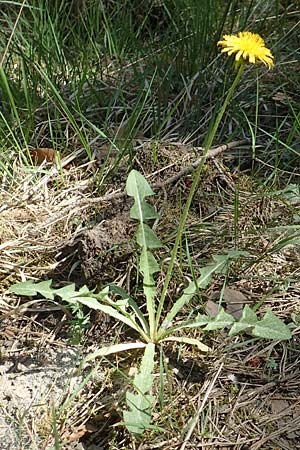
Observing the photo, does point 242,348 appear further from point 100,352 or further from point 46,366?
point 46,366

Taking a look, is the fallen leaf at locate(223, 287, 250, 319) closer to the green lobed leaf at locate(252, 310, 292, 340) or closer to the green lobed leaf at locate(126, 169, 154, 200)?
the green lobed leaf at locate(252, 310, 292, 340)

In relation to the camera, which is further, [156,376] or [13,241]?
[13,241]

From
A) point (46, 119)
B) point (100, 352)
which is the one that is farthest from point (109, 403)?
point (46, 119)

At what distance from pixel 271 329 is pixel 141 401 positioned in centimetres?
38

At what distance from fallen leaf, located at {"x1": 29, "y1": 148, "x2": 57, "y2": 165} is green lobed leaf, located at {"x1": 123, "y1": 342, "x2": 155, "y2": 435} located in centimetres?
97

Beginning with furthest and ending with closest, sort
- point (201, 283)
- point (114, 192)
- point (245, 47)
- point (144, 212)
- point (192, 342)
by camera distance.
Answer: point (114, 192)
point (144, 212)
point (201, 283)
point (192, 342)
point (245, 47)

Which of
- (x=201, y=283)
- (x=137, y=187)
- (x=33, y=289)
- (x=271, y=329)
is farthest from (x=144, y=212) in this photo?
(x=271, y=329)

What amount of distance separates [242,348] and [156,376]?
0.25 meters

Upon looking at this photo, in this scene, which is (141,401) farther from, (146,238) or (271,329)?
(146,238)

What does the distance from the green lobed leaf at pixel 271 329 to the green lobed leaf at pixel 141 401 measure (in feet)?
0.94

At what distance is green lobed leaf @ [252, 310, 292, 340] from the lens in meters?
1.65

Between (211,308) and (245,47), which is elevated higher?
(245,47)

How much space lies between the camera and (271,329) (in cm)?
167

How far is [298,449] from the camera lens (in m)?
1.55
